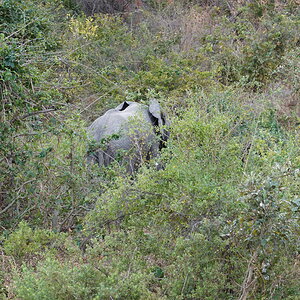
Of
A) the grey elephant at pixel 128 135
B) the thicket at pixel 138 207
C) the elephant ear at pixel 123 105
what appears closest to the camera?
the thicket at pixel 138 207

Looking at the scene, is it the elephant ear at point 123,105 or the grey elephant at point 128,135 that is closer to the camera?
the grey elephant at point 128,135

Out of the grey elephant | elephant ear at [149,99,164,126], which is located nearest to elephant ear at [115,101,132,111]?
the grey elephant

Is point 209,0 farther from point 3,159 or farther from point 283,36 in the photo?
point 3,159

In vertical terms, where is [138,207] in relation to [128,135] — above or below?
above

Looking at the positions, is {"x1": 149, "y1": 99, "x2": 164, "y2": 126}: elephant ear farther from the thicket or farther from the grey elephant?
the thicket

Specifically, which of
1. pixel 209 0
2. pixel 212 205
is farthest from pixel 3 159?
pixel 209 0

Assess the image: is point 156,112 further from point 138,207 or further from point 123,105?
point 138,207

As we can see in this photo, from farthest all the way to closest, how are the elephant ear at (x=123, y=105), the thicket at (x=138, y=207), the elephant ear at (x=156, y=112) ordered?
the elephant ear at (x=123, y=105), the elephant ear at (x=156, y=112), the thicket at (x=138, y=207)

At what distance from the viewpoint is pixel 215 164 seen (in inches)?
170

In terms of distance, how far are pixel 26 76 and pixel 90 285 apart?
9.49ft

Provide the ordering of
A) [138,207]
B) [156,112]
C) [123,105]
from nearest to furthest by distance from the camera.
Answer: [138,207]
[156,112]
[123,105]

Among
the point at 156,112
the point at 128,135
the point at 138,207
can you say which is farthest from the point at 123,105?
the point at 138,207

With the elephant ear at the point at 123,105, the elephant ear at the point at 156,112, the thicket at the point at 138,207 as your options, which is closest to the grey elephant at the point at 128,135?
the elephant ear at the point at 156,112

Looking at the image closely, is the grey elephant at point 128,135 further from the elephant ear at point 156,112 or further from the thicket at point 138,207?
the thicket at point 138,207
